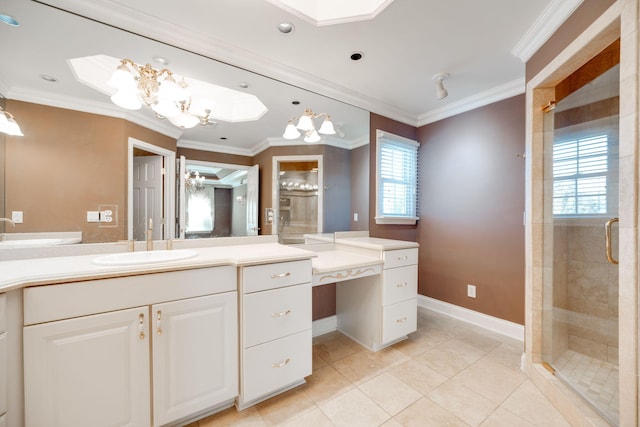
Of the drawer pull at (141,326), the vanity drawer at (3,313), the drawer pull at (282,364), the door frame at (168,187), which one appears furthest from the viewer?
the door frame at (168,187)

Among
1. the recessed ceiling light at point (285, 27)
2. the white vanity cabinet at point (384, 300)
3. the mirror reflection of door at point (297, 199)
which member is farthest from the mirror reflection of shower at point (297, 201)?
the recessed ceiling light at point (285, 27)

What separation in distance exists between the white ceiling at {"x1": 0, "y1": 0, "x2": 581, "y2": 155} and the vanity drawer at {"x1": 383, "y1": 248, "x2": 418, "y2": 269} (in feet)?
3.66

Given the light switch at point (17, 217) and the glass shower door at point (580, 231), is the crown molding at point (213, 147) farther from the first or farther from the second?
the glass shower door at point (580, 231)

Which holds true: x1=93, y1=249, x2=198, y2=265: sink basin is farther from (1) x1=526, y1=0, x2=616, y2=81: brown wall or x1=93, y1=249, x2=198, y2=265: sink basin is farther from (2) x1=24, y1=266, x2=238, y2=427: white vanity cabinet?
(1) x1=526, y1=0, x2=616, y2=81: brown wall

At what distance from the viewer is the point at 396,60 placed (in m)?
1.91

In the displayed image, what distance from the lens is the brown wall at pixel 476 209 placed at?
7.43 feet

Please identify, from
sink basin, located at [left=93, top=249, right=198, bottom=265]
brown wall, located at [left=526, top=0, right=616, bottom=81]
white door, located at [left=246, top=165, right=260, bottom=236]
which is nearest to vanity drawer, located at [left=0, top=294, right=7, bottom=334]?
sink basin, located at [left=93, top=249, right=198, bottom=265]

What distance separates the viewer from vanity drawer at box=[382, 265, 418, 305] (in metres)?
2.00

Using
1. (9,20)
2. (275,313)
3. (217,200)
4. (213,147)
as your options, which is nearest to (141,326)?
(275,313)

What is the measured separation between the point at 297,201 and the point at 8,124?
1.65m

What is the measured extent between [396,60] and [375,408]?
2399 millimetres

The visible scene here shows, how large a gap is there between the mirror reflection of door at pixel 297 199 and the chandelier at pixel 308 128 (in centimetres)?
21

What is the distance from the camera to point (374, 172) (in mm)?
2570

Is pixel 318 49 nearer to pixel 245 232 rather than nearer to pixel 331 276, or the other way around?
pixel 245 232
